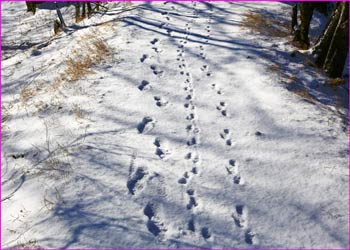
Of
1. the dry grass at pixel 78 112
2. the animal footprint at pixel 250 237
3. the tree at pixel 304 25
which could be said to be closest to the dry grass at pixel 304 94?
the tree at pixel 304 25

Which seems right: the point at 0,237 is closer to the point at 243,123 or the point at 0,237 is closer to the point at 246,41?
the point at 243,123

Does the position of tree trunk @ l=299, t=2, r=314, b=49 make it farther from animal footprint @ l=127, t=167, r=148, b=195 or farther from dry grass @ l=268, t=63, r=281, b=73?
animal footprint @ l=127, t=167, r=148, b=195

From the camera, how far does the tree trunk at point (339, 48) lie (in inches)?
243

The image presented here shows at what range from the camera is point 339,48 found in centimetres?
646

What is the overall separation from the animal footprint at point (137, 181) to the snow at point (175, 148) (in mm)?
12

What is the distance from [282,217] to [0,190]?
346 cm

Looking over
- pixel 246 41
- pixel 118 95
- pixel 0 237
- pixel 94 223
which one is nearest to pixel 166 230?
pixel 94 223

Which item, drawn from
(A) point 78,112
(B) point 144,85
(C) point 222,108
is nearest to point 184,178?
(C) point 222,108

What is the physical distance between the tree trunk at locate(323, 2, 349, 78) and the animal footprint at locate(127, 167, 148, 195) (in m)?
4.36

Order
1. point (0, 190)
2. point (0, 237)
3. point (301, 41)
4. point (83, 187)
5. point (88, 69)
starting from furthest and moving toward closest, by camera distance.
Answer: point (301, 41), point (88, 69), point (0, 190), point (83, 187), point (0, 237)

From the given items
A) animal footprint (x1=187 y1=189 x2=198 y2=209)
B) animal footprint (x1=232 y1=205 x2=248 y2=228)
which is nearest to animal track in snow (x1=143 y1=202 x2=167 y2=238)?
animal footprint (x1=187 y1=189 x2=198 y2=209)

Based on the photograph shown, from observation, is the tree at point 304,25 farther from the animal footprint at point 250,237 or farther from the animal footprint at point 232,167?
the animal footprint at point 250,237

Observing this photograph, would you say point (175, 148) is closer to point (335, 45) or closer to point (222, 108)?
point (222, 108)

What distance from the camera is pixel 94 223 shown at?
3680 mm
